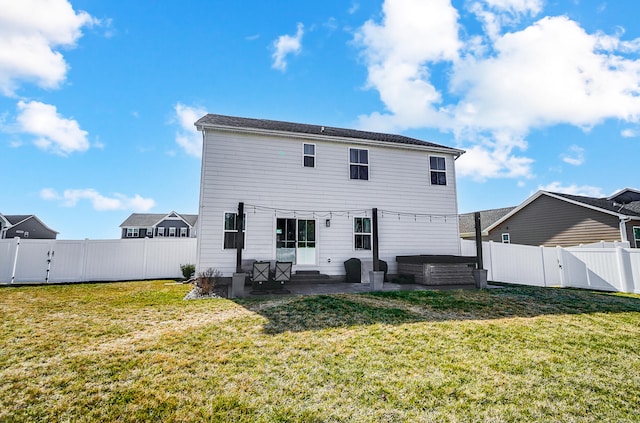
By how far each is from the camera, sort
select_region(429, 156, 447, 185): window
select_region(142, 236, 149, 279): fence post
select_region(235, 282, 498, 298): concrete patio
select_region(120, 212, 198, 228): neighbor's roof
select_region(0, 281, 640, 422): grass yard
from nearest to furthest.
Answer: select_region(0, 281, 640, 422): grass yard → select_region(235, 282, 498, 298): concrete patio → select_region(142, 236, 149, 279): fence post → select_region(429, 156, 447, 185): window → select_region(120, 212, 198, 228): neighbor's roof

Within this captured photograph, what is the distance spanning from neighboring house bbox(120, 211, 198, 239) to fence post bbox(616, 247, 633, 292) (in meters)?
43.9

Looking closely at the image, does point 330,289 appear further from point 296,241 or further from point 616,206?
point 616,206

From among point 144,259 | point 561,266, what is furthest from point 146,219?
point 561,266

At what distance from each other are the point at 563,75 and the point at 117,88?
53.0 feet

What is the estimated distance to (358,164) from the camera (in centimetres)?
1244

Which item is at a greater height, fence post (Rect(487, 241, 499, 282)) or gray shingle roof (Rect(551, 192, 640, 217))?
gray shingle roof (Rect(551, 192, 640, 217))

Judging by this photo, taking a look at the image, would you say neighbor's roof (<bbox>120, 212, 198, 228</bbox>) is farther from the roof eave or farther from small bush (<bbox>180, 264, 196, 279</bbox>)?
the roof eave

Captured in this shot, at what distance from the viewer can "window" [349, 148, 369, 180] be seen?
1234 centimetres

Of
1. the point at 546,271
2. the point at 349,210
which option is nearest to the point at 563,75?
the point at 546,271

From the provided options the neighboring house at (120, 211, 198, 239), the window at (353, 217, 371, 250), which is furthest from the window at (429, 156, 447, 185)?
the neighboring house at (120, 211, 198, 239)

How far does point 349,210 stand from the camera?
12.0 meters

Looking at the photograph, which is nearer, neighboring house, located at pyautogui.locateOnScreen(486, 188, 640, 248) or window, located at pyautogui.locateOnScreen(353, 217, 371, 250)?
window, located at pyautogui.locateOnScreen(353, 217, 371, 250)

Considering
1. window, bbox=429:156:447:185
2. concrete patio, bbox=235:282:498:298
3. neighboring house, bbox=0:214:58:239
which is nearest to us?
concrete patio, bbox=235:282:498:298

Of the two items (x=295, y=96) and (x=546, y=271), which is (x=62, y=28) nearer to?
(x=295, y=96)
